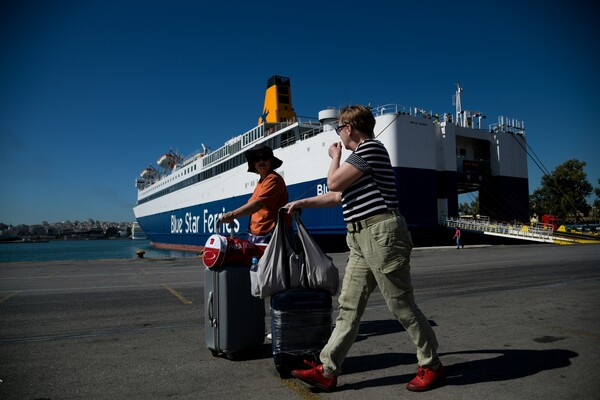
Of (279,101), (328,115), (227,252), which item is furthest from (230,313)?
(279,101)

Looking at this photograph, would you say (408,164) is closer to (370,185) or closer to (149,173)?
(370,185)

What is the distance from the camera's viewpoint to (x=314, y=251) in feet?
8.84

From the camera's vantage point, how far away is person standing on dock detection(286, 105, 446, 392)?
2.36m

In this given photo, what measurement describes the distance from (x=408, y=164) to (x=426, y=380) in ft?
60.1

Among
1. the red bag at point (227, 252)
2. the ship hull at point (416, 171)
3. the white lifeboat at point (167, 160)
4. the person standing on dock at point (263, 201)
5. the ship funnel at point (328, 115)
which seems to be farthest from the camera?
the white lifeboat at point (167, 160)

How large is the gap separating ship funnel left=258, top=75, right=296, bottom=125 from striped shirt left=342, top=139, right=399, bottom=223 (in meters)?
28.6

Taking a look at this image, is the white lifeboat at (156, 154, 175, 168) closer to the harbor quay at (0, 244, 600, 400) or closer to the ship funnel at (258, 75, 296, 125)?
the ship funnel at (258, 75, 296, 125)

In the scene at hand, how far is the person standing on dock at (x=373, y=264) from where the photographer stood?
236 centimetres

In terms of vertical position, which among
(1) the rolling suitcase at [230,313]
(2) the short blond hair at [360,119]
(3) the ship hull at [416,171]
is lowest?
(1) the rolling suitcase at [230,313]

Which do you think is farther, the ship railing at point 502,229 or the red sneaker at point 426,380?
the ship railing at point 502,229

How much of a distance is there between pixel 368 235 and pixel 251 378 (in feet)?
4.10

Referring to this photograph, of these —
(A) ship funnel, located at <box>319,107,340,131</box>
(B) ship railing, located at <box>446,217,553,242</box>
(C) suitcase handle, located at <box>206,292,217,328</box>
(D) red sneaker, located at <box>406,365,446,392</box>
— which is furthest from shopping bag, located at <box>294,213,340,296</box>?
(A) ship funnel, located at <box>319,107,340,131</box>

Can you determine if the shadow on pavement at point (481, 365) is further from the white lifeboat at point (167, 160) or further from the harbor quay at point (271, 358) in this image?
the white lifeboat at point (167, 160)

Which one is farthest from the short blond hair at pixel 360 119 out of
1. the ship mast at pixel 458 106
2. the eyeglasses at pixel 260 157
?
the ship mast at pixel 458 106
